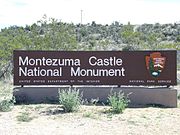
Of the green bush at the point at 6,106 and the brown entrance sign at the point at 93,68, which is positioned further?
the brown entrance sign at the point at 93,68

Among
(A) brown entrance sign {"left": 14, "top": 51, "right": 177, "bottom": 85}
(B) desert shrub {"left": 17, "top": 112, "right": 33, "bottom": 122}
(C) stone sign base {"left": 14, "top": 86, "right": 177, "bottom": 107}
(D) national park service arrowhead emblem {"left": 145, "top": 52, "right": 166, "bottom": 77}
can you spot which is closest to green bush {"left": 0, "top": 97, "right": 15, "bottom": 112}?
(B) desert shrub {"left": 17, "top": 112, "right": 33, "bottom": 122}

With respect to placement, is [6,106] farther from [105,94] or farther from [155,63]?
[155,63]

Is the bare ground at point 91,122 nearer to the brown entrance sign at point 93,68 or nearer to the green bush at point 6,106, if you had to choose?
the green bush at point 6,106

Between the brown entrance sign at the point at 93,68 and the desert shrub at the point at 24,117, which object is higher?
the brown entrance sign at the point at 93,68

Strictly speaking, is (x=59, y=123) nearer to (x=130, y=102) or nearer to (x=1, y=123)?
(x=1, y=123)

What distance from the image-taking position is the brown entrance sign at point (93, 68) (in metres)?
16.7

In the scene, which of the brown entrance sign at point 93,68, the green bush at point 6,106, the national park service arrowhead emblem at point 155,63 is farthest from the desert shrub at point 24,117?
the national park service arrowhead emblem at point 155,63

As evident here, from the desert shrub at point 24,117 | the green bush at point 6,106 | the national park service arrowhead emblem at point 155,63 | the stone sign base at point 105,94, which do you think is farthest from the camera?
the national park service arrowhead emblem at point 155,63

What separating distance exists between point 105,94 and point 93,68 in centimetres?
101

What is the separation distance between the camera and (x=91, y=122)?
43.3ft

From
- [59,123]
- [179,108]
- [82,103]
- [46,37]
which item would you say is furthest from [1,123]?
[46,37]

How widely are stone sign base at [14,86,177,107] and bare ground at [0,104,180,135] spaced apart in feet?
2.22

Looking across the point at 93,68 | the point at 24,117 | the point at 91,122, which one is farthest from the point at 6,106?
the point at 93,68

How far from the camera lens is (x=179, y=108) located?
16047 mm
